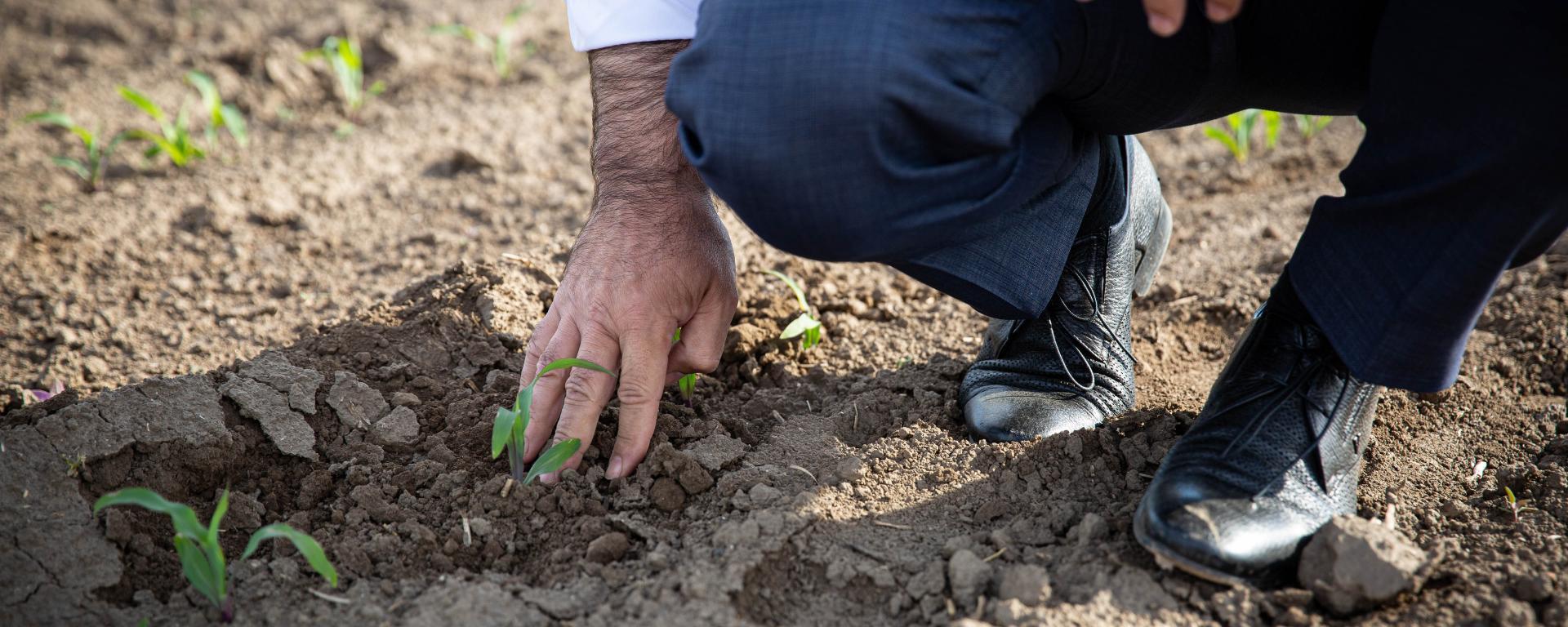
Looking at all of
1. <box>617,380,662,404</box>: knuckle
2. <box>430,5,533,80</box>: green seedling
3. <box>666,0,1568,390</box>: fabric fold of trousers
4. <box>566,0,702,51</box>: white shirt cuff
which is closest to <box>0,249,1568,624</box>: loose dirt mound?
<box>617,380,662,404</box>: knuckle

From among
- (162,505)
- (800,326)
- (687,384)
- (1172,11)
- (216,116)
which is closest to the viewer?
(1172,11)

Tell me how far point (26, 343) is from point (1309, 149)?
3.61 meters

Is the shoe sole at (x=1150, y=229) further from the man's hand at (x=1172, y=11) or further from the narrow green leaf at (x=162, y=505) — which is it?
the narrow green leaf at (x=162, y=505)

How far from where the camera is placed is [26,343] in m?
2.36

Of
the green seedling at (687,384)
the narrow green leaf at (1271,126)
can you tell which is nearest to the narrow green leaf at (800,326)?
the green seedling at (687,384)

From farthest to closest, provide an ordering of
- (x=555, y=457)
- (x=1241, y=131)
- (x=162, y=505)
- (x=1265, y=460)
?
(x=1241, y=131) → (x=555, y=457) → (x=1265, y=460) → (x=162, y=505)

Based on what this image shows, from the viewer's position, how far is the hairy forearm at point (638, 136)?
1.67 m

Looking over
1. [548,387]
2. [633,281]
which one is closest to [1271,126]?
[633,281]

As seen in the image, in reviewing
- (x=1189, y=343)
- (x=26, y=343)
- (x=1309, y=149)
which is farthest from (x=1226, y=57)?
(x=26, y=343)

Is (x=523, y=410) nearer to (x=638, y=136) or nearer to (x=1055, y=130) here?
(x=638, y=136)

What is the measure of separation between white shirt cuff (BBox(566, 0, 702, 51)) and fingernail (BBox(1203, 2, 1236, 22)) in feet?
2.60

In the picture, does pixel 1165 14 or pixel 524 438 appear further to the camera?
pixel 524 438

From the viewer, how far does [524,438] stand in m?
1.60

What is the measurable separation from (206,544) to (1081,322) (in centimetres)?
145
